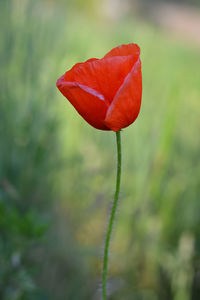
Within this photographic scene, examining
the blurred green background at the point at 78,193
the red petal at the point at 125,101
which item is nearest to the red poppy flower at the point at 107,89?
the red petal at the point at 125,101

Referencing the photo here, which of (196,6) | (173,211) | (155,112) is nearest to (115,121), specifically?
(173,211)

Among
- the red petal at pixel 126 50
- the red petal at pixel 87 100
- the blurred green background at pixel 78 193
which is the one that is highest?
the red petal at pixel 126 50

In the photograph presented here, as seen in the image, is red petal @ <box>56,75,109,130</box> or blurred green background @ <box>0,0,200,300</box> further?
blurred green background @ <box>0,0,200,300</box>

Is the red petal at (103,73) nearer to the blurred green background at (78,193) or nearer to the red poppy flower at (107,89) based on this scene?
the red poppy flower at (107,89)

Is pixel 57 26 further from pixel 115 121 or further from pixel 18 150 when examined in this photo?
pixel 115 121

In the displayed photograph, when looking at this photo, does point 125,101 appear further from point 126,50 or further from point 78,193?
point 78,193

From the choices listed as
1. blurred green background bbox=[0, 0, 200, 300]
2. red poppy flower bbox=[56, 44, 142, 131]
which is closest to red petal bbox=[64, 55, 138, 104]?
red poppy flower bbox=[56, 44, 142, 131]

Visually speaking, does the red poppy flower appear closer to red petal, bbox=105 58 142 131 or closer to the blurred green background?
red petal, bbox=105 58 142 131
